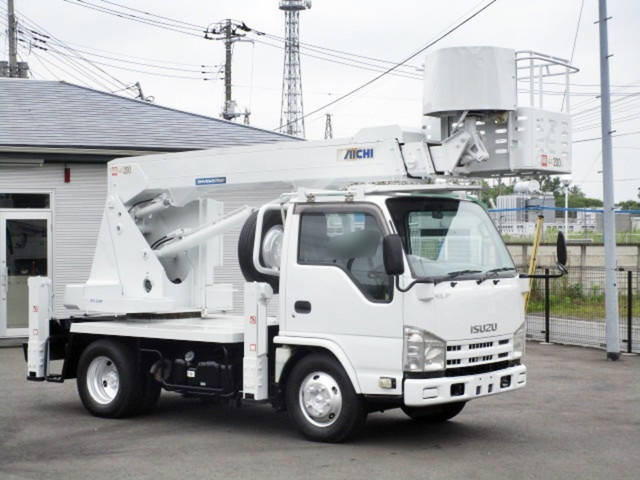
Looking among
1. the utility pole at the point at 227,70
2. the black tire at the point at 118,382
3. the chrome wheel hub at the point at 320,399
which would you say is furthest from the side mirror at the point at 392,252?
the utility pole at the point at 227,70

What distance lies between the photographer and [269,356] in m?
10.3

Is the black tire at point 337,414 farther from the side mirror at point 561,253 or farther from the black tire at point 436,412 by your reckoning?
the side mirror at point 561,253

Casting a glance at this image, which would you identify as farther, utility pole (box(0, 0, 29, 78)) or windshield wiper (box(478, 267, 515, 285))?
utility pole (box(0, 0, 29, 78))

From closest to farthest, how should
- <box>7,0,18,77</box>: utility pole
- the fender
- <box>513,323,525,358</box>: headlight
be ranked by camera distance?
the fender → <box>513,323,525,358</box>: headlight → <box>7,0,18,77</box>: utility pole

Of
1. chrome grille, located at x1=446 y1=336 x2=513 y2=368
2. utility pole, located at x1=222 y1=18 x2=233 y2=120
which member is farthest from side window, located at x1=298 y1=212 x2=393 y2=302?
utility pole, located at x1=222 y1=18 x2=233 y2=120

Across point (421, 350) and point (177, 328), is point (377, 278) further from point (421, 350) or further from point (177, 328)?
point (177, 328)

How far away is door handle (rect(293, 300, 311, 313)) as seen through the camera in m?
9.82

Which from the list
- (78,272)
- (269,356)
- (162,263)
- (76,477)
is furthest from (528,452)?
(78,272)

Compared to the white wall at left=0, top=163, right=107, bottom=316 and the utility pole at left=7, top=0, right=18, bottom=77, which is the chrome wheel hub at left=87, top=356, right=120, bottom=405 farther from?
the utility pole at left=7, top=0, right=18, bottom=77

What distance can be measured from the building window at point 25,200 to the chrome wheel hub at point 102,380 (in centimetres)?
788

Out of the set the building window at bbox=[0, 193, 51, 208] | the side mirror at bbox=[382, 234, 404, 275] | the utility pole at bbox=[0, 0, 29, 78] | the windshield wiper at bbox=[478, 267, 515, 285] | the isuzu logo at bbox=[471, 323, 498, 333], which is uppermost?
the utility pole at bbox=[0, 0, 29, 78]

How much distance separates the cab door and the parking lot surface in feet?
3.00

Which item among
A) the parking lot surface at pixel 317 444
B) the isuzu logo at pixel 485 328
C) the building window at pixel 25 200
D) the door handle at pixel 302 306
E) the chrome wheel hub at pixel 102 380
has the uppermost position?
the building window at pixel 25 200

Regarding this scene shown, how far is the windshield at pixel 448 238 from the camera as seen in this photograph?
→ 31.3 feet
